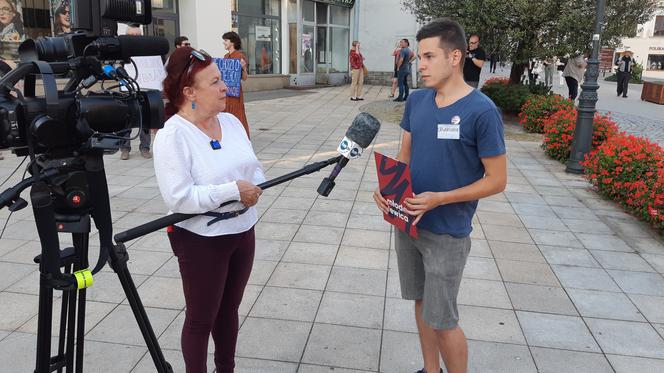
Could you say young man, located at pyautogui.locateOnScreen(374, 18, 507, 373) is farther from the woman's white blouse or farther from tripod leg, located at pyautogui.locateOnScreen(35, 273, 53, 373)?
tripod leg, located at pyautogui.locateOnScreen(35, 273, 53, 373)

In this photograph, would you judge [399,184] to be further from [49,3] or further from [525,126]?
[49,3]

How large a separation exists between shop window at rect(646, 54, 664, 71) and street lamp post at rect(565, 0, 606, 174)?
41813mm

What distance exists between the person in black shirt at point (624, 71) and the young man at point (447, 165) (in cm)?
2087

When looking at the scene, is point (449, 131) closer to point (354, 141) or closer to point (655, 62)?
point (354, 141)

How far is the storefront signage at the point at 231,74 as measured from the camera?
6707mm

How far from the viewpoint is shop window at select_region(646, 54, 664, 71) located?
42.8m

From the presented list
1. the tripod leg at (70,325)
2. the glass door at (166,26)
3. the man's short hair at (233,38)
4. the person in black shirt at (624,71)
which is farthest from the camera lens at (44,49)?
the person in black shirt at (624,71)

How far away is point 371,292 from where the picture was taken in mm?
3928

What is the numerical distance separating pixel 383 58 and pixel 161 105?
21.1 m

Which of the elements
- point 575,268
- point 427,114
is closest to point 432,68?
point 427,114

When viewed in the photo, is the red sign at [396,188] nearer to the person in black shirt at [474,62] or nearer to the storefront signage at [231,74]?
the storefront signage at [231,74]

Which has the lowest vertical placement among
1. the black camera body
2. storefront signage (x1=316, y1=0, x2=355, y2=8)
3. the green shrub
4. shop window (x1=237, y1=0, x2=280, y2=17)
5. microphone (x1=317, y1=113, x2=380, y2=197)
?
the green shrub

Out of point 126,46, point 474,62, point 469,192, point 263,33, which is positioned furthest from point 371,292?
point 263,33

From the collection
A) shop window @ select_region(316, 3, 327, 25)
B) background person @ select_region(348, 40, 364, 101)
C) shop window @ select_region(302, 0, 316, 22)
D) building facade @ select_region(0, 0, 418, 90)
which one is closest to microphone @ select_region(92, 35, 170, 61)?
building facade @ select_region(0, 0, 418, 90)
